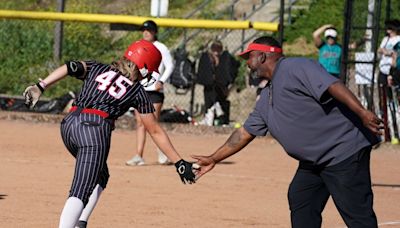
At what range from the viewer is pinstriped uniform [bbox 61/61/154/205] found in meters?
8.54

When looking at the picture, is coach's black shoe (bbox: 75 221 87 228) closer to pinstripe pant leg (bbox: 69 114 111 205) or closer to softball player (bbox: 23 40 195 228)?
softball player (bbox: 23 40 195 228)

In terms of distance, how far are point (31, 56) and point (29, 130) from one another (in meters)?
5.44

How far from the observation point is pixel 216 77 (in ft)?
70.4

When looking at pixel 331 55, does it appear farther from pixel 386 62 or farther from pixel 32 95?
pixel 32 95

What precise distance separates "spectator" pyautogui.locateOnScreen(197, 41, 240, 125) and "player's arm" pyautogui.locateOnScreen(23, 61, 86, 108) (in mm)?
12440

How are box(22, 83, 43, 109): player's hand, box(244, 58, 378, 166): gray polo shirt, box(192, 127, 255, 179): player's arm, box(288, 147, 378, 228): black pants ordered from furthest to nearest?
box(22, 83, 43, 109): player's hand, box(192, 127, 255, 179): player's arm, box(288, 147, 378, 228): black pants, box(244, 58, 378, 166): gray polo shirt

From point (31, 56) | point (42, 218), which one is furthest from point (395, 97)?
point (42, 218)

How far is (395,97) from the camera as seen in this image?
19844 mm

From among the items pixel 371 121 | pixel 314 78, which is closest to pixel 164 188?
pixel 314 78

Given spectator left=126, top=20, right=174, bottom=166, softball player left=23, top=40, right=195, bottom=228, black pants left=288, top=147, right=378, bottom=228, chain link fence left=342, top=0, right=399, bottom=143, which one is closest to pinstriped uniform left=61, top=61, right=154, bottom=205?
softball player left=23, top=40, right=195, bottom=228

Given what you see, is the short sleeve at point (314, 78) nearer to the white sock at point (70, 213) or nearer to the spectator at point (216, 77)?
the white sock at point (70, 213)

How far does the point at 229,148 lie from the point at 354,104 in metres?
1.34

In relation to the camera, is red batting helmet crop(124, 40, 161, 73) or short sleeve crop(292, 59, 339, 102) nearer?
short sleeve crop(292, 59, 339, 102)

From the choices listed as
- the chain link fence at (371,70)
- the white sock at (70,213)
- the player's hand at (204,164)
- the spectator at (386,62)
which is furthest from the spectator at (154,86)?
the white sock at (70,213)
